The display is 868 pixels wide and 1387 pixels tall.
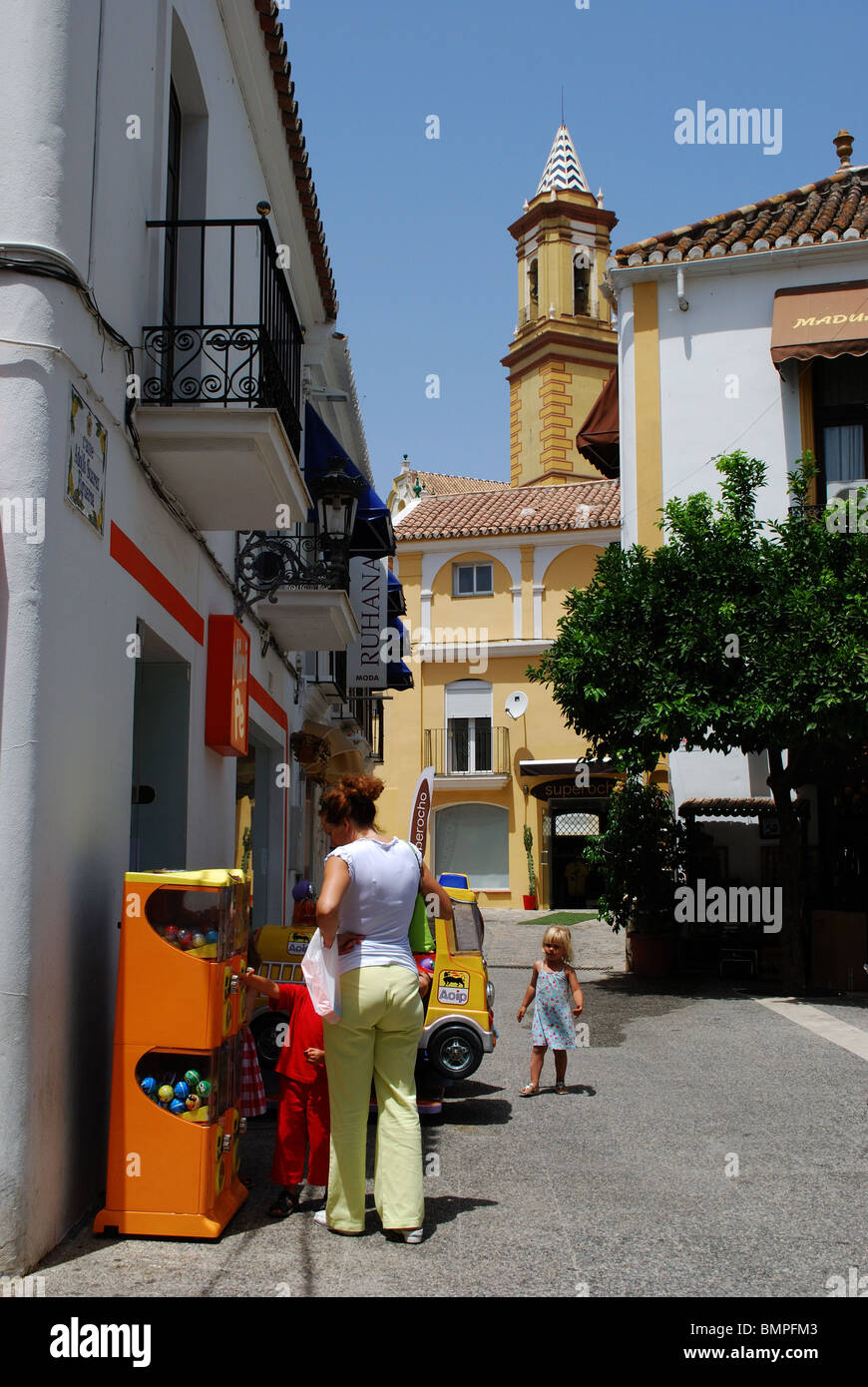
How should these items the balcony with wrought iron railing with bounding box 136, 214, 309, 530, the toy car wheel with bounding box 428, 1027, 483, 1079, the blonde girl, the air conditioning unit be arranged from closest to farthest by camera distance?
1. the balcony with wrought iron railing with bounding box 136, 214, 309, 530
2. the toy car wheel with bounding box 428, 1027, 483, 1079
3. the blonde girl
4. the air conditioning unit

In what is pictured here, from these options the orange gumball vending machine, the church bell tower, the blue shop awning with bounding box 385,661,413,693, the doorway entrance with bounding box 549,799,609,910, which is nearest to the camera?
the orange gumball vending machine

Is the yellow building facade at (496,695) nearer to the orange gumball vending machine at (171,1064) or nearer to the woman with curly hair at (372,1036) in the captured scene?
the woman with curly hair at (372,1036)

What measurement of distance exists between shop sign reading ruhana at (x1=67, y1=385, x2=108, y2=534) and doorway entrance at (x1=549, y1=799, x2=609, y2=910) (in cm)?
2765

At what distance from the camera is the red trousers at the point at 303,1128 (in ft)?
18.1

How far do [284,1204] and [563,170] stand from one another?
4550 cm

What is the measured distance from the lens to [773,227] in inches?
738

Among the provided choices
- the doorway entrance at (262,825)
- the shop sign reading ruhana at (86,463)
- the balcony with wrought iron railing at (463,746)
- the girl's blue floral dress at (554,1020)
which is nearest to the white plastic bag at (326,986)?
the shop sign reading ruhana at (86,463)

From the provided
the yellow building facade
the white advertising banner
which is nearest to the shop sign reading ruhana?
the white advertising banner

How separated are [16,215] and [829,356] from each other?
1424 centimetres

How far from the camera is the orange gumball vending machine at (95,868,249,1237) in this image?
194 inches

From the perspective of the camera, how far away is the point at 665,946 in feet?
51.8

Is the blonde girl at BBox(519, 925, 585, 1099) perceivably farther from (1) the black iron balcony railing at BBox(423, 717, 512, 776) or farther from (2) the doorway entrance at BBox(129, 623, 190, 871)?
(1) the black iron balcony railing at BBox(423, 717, 512, 776)

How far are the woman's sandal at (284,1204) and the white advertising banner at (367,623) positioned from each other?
12453 mm

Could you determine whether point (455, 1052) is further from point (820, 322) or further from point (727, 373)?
point (727, 373)
